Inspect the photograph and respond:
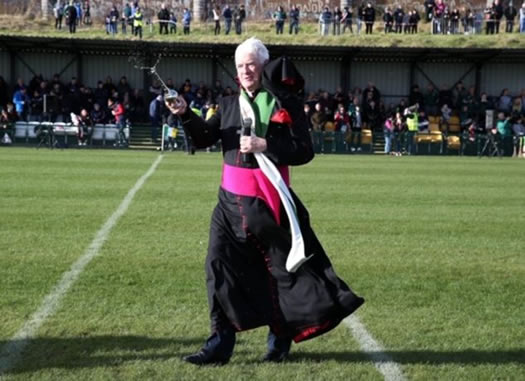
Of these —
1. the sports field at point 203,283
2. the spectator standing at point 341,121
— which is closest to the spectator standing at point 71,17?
the spectator standing at point 341,121

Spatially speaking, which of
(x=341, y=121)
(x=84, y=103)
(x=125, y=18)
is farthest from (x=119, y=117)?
(x=125, y=18)

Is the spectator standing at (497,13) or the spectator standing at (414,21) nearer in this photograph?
the spectator standing at (414,21)

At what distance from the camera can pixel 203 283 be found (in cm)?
727

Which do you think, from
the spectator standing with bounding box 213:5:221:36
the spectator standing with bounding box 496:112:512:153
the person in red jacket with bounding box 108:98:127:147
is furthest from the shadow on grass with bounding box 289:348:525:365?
the spectator standing with bounding box 213:5:221:36

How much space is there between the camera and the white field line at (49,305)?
507cm

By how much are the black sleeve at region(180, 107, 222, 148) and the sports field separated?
4.71 ft

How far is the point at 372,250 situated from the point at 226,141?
4439 millimetres

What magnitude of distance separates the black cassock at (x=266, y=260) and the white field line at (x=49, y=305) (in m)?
1.35

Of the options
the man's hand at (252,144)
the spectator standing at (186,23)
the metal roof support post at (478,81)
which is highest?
the spectator standing at (186,23)

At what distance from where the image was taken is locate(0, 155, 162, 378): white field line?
Result: 507cm

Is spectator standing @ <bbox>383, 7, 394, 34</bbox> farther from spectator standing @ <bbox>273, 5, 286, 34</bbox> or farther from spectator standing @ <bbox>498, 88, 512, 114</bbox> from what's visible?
spectator standing @ <bbox>498, 88, 512, 114</bbox>

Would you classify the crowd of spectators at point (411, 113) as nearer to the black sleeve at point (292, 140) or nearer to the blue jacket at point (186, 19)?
the blue jacket at point (186, 19)

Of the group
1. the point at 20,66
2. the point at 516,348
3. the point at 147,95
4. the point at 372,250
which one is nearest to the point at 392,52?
the point at 147,95

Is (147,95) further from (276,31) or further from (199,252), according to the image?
(199,252)
